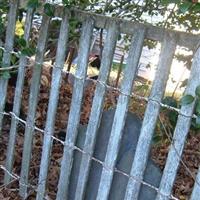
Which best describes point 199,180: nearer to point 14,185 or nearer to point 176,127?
point 176,127

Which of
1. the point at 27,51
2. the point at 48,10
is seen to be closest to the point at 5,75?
the point at 27,51

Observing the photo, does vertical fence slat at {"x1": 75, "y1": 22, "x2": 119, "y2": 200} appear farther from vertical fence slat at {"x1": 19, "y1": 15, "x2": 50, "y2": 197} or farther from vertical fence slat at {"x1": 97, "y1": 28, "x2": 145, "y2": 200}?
vertical fence slat at {"x1": 19, "y1": 15, "x2": 50, "y2": 197}

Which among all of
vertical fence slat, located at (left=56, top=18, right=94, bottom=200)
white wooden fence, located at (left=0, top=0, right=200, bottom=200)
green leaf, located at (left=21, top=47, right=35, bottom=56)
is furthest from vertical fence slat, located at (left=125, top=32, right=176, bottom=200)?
green leaf, located at (left=21, top=47, right=35, bottom=56)

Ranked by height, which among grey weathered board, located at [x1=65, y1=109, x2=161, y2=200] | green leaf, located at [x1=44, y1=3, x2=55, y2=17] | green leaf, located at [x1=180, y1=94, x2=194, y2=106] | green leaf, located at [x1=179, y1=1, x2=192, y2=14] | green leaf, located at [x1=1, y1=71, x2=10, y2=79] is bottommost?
grey weathered board, located at [x1=65, y1=109, x2=161, y2=200]

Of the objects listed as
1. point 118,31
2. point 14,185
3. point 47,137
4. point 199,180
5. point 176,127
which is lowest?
point 14,185

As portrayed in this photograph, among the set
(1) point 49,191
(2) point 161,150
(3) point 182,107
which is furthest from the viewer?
(2) point 161,150

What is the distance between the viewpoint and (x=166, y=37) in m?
2.10

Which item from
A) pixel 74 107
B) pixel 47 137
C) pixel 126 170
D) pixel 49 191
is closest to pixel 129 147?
pixel 126 170

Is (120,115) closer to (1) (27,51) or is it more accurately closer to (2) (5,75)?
(1) (27,51)

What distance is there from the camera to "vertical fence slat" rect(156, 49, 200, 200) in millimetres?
2010

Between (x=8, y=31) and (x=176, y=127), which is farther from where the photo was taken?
(x=8, y=31)

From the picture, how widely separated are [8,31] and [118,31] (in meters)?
0.86

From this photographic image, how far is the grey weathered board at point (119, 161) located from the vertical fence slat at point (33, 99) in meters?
0.38

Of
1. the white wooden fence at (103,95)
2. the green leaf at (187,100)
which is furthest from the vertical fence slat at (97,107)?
the green leaf at (187,100)
